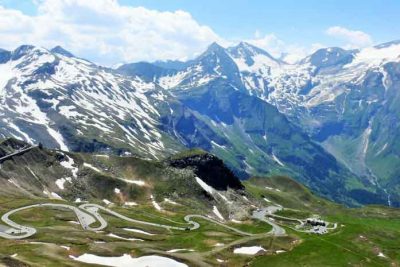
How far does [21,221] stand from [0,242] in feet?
136

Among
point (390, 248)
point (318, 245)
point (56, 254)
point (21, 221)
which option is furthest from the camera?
point (390, 248)

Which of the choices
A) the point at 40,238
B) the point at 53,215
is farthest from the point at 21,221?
the point at 40,238

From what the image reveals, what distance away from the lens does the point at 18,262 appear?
10031 centimetres

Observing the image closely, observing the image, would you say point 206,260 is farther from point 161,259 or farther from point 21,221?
point 21,221

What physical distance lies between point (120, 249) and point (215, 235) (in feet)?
165

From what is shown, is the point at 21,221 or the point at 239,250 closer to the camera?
the point at 239,250

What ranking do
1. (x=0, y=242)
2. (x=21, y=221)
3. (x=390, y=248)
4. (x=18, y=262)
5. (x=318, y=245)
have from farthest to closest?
(x=390, y=248) < (x=21, y=221) < (x=318, y=245) < (x=0, y=242) < (x=18, y=262)

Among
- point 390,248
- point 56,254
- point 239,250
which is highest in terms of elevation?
point 56,254

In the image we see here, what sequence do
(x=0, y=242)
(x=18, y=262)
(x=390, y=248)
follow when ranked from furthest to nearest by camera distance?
(x=390, y=248) → (x=0, y=242) → (x=18, y=262)

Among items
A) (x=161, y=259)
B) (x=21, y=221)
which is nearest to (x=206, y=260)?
(x=161, y=259)

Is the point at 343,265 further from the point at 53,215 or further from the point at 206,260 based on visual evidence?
the point at 53,215

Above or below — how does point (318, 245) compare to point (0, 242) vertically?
below

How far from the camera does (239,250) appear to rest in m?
152

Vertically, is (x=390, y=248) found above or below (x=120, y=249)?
below
